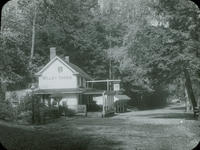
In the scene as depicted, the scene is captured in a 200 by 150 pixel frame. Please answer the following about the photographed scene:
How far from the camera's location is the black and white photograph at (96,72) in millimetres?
15070

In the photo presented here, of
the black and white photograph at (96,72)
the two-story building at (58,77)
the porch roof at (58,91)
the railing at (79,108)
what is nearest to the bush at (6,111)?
the black and white photograph at (96,72)

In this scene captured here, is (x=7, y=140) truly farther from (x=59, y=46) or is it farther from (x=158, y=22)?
(x=59, y=46)

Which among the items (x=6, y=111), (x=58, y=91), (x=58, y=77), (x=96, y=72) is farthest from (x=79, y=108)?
(x=96, y=72)

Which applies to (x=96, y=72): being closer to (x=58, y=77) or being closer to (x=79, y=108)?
(x=58, y=77)

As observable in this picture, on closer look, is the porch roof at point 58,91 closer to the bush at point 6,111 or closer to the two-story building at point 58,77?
the two-story building at point 58,77

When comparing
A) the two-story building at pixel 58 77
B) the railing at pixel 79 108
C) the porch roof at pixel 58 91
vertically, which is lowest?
the railing at pixel 79 108

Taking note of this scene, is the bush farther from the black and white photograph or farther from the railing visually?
the railing

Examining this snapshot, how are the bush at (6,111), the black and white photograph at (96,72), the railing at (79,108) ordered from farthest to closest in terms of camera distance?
the railing at (79,108) → the bush at (6,111) → the black and white photograph at (96,72)

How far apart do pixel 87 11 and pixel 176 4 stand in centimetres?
3434

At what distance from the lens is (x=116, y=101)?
5234 cm

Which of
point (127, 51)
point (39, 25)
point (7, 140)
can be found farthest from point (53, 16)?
Result: point (39, 25)

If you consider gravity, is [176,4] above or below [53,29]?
below

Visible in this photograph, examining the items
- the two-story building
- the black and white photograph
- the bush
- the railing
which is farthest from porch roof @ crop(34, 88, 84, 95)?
the bush

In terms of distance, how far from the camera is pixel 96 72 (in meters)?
58.0
